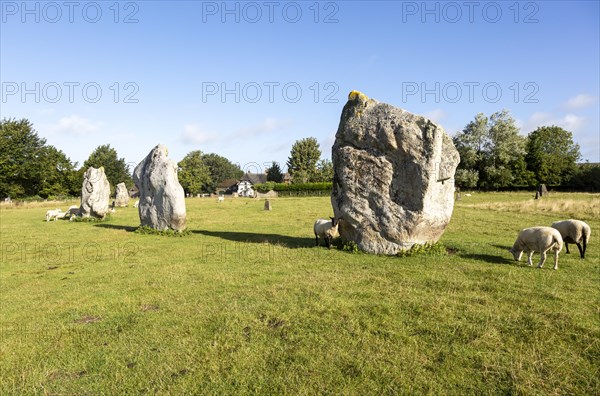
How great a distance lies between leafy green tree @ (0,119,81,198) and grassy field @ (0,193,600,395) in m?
59.8

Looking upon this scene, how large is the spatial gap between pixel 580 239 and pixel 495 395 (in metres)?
9.40

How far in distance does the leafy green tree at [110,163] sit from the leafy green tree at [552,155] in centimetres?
8368

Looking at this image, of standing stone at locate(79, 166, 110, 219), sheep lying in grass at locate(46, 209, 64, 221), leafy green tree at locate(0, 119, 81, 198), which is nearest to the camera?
standing stone at locate(79, 166, 110, 219)

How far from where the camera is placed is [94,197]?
2486cm

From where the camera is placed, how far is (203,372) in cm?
499

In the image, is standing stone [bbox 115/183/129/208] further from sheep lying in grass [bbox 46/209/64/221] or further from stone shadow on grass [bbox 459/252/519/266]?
stone shadow on grass [bbox 459/252/519/266]

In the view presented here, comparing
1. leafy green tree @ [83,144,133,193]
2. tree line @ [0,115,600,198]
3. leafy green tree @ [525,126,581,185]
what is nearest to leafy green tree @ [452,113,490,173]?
tree line @ [0,115,600,198]

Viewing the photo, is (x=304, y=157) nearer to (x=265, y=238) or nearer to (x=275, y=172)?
(x=275, y=172)

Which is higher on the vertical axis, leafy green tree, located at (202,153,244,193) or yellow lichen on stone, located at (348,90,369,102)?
leafy green tree, located at (202,153,244,193)

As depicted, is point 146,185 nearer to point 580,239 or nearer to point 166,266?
point 166,266

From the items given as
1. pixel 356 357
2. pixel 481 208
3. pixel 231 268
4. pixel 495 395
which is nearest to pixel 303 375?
pixel 356 357

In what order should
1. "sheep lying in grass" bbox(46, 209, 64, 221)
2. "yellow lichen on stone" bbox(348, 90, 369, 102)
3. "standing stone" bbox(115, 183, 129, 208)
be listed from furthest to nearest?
"standing stone" bbox(115, 183, 129, 208) → "sheep lying in grass" bbox(46, 209, 64, 221) → "yellow lichen on stone" bbox(348, 90, 369, 102)

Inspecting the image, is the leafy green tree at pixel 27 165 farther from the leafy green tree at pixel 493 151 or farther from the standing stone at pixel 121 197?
the leafy green tree at pixel 493 151

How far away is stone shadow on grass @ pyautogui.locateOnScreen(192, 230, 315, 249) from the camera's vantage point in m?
14.8
